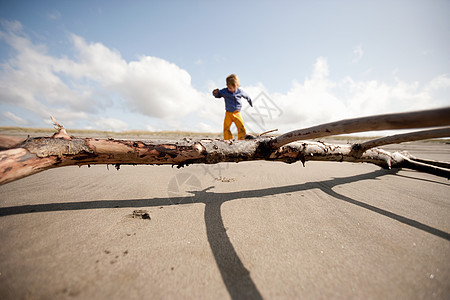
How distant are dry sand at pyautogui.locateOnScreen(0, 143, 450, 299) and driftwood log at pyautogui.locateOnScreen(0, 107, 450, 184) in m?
0.50

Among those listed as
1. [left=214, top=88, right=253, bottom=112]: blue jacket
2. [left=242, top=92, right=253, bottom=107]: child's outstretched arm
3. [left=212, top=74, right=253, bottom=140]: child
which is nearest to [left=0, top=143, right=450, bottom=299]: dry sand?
[left=212, top=74, right=253, bottom=140]: child

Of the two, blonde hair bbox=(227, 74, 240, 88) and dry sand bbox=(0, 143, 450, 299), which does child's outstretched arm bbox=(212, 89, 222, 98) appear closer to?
blonde hair bbox=(227, 74, 240, 88)

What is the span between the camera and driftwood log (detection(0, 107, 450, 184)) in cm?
96

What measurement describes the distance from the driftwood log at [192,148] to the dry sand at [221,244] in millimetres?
498

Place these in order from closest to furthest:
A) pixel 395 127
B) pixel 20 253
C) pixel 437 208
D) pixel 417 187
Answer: pixel 395 127
pixel 20 253
pixel 437 208
pixel 417 187

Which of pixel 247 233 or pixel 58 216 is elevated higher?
pixel 58 216

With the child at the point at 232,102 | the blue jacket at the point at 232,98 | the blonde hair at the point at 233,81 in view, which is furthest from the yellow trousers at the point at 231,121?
the blonde hair at the point at 233,81

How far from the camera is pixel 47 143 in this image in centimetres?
125

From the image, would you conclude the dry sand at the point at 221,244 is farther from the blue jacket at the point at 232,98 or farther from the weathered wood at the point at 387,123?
the blue jacket at the point at 232,98

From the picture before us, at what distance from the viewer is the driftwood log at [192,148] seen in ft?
3.13

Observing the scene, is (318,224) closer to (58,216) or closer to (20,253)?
(20,253)

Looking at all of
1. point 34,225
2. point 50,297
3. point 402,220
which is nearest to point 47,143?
point 34,225

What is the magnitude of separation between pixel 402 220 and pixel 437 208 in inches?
28.0

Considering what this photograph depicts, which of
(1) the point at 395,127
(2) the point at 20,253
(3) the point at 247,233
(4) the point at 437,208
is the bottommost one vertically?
(4) the point at 437,208
